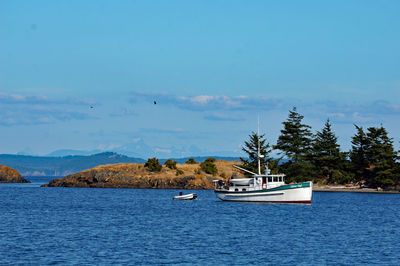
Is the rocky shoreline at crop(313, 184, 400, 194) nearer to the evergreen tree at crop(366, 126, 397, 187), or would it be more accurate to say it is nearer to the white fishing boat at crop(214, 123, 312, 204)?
the evergreen tree at crop(366, 126, 397, 187)

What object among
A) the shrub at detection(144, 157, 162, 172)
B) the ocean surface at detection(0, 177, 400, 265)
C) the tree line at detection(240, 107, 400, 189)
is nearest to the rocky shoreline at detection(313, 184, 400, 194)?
the tree line at detection(240, 107, 400, 189)

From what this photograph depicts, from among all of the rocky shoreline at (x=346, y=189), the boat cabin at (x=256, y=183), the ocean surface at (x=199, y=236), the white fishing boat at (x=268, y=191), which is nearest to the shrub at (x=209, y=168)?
the rocky shoreline at (x=346, y=189)

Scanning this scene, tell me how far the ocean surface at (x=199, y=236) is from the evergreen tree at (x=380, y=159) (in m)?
39.1

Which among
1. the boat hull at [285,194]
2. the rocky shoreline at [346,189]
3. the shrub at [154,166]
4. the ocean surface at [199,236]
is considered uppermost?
the shrub at [154,166]

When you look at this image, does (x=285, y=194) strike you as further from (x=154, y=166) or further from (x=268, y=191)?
(x=154, y=166)

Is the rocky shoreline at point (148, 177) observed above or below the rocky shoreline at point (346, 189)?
above

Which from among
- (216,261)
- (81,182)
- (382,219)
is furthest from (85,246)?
(81,182)

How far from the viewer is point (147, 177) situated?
15200 cm

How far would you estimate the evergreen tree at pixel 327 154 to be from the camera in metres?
134

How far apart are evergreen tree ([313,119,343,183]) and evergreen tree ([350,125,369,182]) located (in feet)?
10.4

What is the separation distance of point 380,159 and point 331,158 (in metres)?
13.0

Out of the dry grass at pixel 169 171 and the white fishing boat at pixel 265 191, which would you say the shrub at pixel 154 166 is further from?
the white fishing boat at pixel 265 191

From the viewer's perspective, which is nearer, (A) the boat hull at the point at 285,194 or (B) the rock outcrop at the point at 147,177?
(A) the boat hull at the point at 285,194

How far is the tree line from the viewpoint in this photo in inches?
4808
